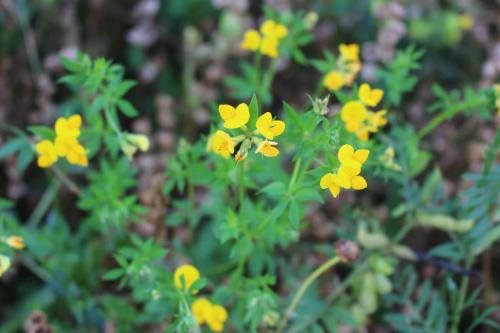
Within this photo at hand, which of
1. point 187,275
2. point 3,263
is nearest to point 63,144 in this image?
point 3,263

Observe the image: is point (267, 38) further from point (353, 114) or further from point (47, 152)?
point (47, 152)

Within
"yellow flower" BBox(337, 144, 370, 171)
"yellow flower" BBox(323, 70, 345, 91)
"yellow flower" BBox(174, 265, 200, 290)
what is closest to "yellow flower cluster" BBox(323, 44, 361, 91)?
"yellow flower" BBox(323, 70, 345, 91)

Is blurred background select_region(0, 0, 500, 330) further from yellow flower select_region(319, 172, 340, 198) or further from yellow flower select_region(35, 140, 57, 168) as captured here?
yellow flower select_region(319, 172, 340, 198)

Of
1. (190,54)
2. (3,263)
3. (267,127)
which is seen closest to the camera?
(267,127)

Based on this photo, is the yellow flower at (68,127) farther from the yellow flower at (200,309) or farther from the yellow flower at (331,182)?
the yellow flower at (331,182)

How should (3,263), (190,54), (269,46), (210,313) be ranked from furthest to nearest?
1. (190,54)
2. (269,46)
3. (210,313)
4. (3,263)

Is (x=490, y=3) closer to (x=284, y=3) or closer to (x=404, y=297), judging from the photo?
(x=284, y=3)
